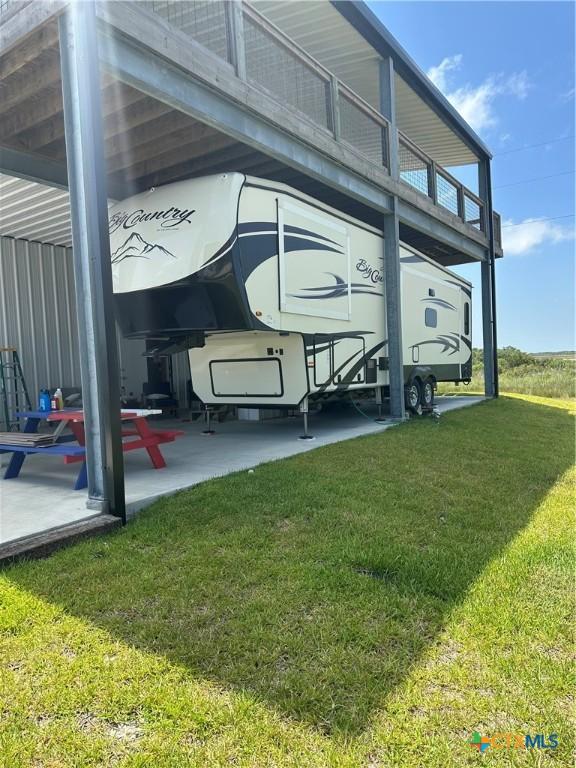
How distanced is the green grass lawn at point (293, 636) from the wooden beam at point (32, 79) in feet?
12.4

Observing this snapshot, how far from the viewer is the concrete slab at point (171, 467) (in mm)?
4031

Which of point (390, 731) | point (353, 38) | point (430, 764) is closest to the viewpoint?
point (430, 764)

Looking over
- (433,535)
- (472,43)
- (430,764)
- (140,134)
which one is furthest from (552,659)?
(472,43)

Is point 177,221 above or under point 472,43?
under

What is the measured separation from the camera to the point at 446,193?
38.4 ft

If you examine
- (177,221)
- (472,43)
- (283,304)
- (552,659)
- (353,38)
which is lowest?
(552,659)

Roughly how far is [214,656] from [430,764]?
0.97 m

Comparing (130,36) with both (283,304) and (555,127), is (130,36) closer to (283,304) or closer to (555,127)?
(283,304)

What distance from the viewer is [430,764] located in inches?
69.2

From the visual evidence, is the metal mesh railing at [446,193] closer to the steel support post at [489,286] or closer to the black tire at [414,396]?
the steel support post at [489,286]

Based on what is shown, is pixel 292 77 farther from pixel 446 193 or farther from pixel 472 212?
pixel 472 212

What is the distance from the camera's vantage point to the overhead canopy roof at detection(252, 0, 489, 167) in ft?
25.7

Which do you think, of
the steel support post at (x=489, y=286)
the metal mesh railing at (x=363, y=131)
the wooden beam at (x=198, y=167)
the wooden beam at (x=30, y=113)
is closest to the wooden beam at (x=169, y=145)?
the wooden beam at (x=198, y=167)

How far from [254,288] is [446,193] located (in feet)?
25.0
